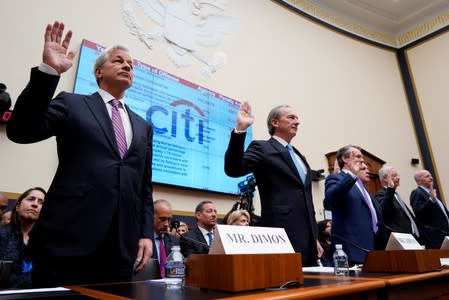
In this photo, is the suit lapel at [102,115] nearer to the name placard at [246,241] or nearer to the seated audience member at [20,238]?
the name placard at [246,241]

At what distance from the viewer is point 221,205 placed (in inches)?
153

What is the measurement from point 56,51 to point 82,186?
0.44 metres

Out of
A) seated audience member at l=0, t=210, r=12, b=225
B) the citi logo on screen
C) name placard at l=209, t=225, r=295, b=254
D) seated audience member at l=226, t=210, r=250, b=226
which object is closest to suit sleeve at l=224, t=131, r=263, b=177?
name placard at l=209, t=225, r=295, b=254

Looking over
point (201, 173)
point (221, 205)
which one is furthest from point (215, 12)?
point (221, 205)

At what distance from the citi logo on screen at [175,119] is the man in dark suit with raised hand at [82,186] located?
88.3 inches

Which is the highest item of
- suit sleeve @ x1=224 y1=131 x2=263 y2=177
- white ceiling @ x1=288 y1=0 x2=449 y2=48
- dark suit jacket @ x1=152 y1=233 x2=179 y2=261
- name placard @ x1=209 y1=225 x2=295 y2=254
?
white ceiling @ x1=288 y1=0 x2=449 y2=48

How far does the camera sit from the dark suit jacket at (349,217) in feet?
6.14

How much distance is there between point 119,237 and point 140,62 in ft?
9.42

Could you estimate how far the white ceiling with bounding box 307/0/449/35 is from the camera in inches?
260

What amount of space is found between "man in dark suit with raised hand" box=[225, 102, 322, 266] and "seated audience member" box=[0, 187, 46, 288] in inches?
44.9

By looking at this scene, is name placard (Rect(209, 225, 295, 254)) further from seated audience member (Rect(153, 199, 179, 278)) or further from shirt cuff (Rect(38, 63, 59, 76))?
seated audience member (Rect(153, 199, 179, 278))

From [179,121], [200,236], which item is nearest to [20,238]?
[200,236]

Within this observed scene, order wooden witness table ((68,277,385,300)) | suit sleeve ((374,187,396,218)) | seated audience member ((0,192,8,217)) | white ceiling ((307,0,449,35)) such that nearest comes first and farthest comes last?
wooden witness table ((68,277,385,300)) → suit sleeve ((374,187,396,218)) → seated audience member ((0,192,8,217)) → white ceiling ((307,0,449,35))

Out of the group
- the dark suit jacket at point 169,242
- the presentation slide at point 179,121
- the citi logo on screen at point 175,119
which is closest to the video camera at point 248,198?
the presentation slide at point 179,121
